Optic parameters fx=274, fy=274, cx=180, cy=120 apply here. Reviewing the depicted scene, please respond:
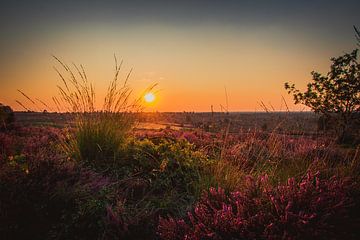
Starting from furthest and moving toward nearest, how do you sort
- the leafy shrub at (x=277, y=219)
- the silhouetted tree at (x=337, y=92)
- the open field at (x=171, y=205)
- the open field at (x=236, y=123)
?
the silhouetted tree at (x=337, y=92) < the open field at (x=236, y=123) < the open field at (x=171, y=205) < the leafy shrub at (x=277, y=219)

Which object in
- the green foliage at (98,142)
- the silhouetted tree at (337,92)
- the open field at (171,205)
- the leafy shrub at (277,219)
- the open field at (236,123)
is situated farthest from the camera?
the silhouetted tree at (337,92)

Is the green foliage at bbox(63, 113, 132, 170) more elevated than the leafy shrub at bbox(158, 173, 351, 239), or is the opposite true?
the green foliage at bbox(63, 113, 132, 170)

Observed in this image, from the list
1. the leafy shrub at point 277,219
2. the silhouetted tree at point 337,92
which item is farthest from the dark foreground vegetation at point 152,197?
the silhouetted tree at point 337,92

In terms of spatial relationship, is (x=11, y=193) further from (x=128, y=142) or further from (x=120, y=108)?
(x=120, y=108)

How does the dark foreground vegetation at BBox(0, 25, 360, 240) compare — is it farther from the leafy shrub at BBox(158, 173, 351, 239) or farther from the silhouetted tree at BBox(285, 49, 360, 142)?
the silhouetted tree at BBox(285, 49, 360, 142)

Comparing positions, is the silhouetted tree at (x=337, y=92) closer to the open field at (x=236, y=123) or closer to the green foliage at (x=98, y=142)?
the open field at (x=236, y=123)

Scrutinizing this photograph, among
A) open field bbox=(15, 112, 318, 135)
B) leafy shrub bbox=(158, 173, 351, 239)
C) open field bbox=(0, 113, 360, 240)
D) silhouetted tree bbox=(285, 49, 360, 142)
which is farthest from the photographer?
silhouetted tree bbox=(285, 49, 360, 142)

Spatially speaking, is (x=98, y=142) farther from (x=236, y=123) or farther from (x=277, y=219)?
(x=236, y=123)

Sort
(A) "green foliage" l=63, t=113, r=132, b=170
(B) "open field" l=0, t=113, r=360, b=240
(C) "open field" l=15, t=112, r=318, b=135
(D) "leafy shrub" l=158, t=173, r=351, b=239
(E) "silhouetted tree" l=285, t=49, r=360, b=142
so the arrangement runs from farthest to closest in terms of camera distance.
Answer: (E) "silhouetted tree" l=285, t=49, r=360, b=142
(C) "open field" l=15, t=112, r=318, b=135
(A) "green foliage" l=63, t=113, r=132, b=170
(B) "open field" l=0, t=113, r=360, b=240
(D) "leafy shrub" l=158, t=173, r=351, b=239

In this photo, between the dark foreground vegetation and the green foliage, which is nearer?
the dark foreground vegetation

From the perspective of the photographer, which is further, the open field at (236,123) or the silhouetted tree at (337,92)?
the silhouetted tree at (337,92)

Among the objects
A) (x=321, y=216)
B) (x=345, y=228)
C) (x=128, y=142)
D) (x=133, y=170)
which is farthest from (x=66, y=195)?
(x=345, y=228)

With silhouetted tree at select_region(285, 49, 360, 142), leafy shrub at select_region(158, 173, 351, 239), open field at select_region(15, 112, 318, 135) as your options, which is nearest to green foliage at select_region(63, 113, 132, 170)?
open field at select_region(15, 112, 318, 135)

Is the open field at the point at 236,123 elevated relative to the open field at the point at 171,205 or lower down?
elevated
